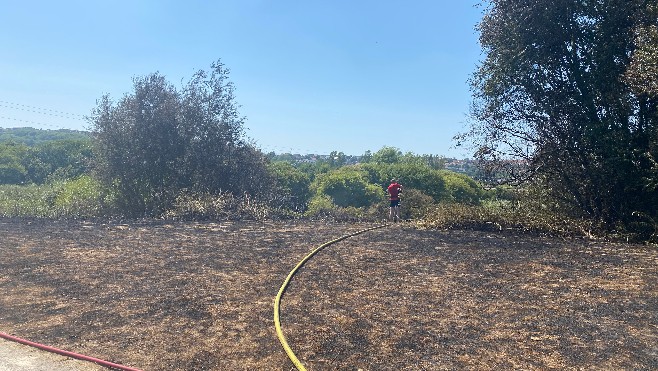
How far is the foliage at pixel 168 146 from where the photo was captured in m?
17.8

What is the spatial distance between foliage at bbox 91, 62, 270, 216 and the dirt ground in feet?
24.2

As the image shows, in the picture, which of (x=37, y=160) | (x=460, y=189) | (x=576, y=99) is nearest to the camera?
(x=576, y=99)

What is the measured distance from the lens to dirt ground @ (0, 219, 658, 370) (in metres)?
4.77

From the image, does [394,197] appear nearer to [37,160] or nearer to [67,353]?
[67,353]

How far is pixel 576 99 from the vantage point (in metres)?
11.4

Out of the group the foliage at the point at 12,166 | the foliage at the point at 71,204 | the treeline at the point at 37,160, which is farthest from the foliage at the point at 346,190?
the foliage at the point at 12,166

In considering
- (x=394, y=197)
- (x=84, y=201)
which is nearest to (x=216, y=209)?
(x=394, y=197)

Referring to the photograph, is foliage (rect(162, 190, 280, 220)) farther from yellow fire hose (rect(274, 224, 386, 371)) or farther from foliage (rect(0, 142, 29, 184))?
foliage (rect(0, 142, 29, 184))

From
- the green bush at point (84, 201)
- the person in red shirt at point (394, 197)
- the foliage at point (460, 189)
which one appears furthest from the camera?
the foliage at point (460, 189)

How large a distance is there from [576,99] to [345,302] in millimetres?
8164

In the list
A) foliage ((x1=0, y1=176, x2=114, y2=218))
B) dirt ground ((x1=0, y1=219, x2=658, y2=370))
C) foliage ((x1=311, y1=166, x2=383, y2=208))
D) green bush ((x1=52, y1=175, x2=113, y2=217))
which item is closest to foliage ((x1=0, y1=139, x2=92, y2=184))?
foliage ((x1=311, y1=166, x2=383, y2=208))

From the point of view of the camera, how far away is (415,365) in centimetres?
449

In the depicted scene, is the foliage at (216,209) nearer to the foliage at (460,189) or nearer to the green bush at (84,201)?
the green bush at (84,201)

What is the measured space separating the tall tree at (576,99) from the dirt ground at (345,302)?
183cm
